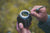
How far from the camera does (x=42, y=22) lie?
1.57ft

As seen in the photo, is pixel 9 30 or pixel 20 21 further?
pixel 9 30

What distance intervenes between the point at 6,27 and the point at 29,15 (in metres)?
0.76

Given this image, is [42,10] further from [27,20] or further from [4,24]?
[4,24]

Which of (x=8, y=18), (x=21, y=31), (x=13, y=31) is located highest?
(x=21, y=31)

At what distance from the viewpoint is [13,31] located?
1167 mm

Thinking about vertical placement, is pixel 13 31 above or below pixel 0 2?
below

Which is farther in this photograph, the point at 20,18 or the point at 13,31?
the point at 13,31

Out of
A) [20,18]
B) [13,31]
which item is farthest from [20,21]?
[13,31]

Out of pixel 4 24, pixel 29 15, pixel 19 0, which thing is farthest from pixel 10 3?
pixel 29 15

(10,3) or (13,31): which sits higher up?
(10,3)

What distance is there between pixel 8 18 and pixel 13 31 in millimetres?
137

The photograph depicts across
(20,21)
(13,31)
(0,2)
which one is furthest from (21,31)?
(0,2)

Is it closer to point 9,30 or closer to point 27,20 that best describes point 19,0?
point 9,30

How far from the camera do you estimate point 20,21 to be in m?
0.45
